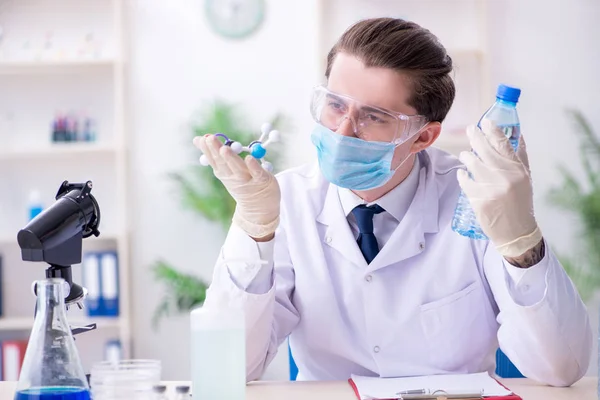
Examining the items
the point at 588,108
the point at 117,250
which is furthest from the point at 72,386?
the point at 588,108

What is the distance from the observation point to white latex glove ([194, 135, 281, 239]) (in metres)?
1.45

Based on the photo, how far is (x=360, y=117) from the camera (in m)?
1.72

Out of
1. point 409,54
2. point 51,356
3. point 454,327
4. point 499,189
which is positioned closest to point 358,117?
point 409,54

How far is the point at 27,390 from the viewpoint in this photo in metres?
1.10

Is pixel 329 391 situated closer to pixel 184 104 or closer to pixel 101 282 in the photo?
pixel 101 282

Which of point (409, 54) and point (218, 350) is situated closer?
point (218, 350)

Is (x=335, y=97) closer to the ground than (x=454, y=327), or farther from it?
farther from it

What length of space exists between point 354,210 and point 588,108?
2550 millimetres

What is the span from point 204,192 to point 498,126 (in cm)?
252

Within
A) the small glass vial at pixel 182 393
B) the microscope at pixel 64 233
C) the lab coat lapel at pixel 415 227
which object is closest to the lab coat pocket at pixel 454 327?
the lab coat lapel at pixel 415 227

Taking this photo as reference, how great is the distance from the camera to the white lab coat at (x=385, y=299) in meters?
1.74

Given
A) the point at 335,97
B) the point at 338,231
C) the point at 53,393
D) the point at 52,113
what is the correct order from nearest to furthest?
the point at 53,393
the point at 335,97
the point at 338,231
the point at 52,113

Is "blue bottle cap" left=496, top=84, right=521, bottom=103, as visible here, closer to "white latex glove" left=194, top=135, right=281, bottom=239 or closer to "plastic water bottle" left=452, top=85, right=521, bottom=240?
"plastic water bottle" left=452, top=85, right=521, bottom=240

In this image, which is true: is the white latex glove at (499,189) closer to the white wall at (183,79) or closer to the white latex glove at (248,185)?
the white latex glove at (248,185)
